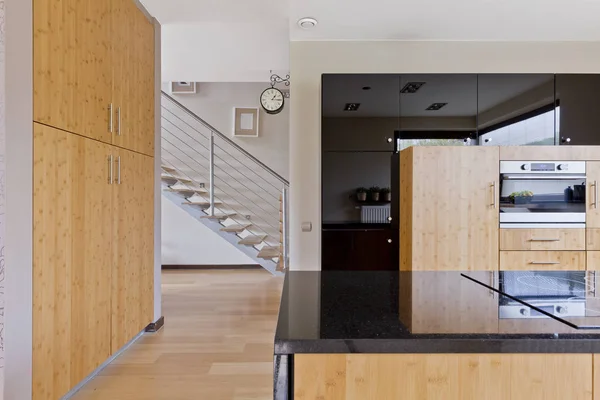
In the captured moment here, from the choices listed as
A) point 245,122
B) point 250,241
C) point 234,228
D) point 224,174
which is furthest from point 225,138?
point 250,241

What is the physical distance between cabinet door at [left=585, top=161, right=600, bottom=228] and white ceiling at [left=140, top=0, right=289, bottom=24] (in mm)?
2622

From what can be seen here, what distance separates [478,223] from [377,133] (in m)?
1.07

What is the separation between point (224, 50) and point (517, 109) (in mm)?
2833

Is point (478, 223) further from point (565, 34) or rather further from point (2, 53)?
point (2, 53)

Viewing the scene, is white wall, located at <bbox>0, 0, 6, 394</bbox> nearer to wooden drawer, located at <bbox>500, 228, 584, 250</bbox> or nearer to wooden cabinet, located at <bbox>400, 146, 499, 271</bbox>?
wooden cabinet, located at <bbox>400, 146, 499, 271</bbox>

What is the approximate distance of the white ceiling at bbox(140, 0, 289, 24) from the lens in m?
3.06

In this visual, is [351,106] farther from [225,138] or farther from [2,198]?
[225,138]

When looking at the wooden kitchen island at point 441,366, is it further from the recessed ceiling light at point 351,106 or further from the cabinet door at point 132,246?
the recessed ceiling light at point 351,106

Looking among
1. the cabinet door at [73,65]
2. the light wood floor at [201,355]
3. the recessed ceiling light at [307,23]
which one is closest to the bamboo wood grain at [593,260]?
the light wood floor at [201,355]

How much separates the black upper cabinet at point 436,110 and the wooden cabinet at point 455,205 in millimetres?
348

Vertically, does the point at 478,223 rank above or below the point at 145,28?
below

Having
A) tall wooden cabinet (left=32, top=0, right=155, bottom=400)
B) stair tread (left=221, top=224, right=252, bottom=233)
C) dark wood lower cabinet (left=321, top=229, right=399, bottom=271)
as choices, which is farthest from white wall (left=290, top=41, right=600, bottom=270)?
stair tread (left=221, top=224, right=252, bottom=233)

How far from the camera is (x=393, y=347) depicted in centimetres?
73

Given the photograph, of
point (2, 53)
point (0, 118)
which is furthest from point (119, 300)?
point (2, 53)
